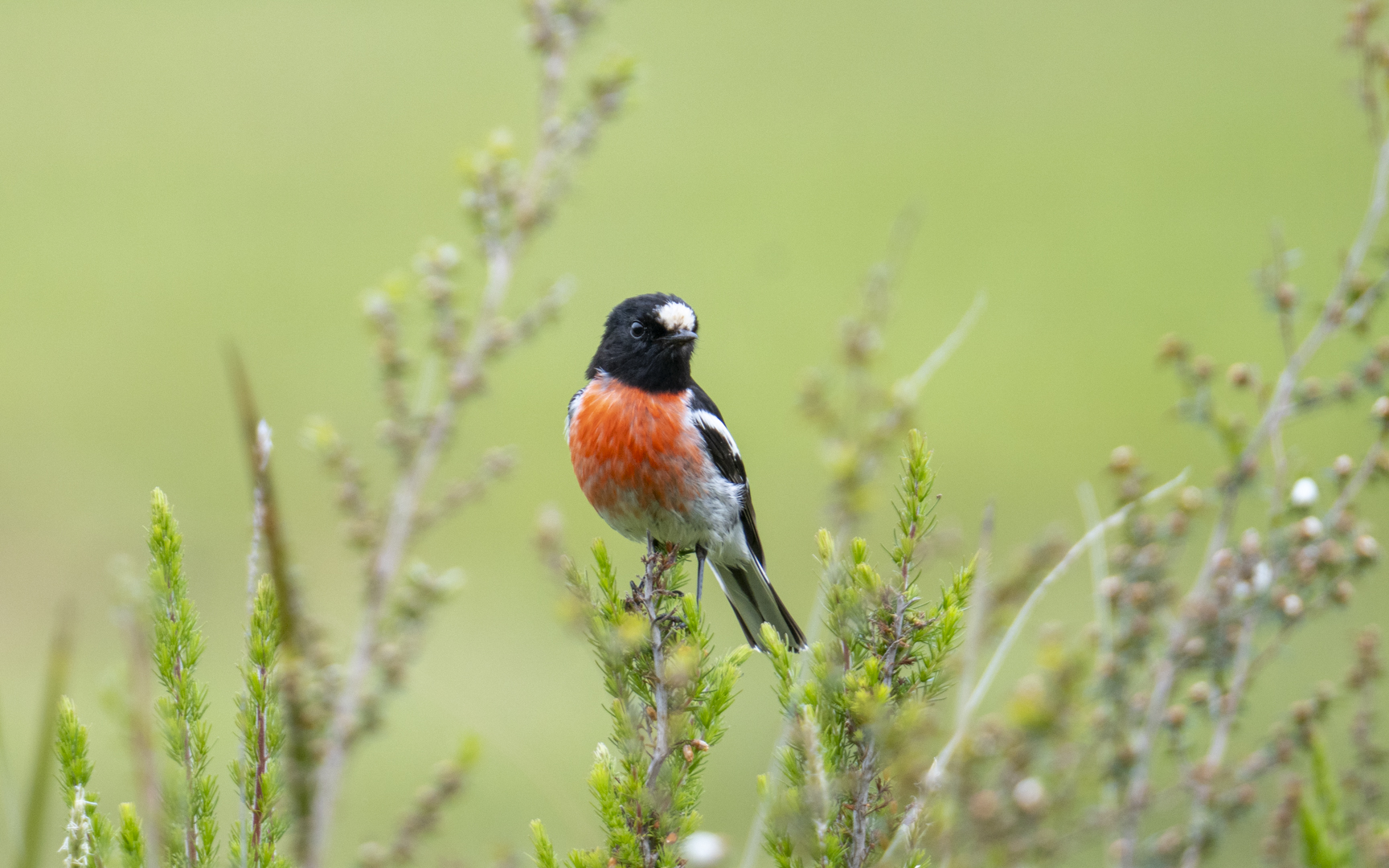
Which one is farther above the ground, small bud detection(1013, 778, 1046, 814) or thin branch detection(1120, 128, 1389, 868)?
thin branch detection(1120, 128, 1389, 868)

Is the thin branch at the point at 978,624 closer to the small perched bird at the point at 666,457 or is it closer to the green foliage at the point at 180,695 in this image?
the green foliage at the point at 180,695

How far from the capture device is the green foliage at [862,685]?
1691mm

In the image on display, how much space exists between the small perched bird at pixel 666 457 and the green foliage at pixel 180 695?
67.4 inches

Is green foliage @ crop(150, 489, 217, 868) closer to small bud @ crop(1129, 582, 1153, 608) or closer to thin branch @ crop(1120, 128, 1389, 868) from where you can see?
Result: thin branch @ crop(1120, 128, 1389, 868)

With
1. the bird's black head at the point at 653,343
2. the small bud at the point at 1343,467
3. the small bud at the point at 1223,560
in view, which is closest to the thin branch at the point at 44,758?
the small bud at the point at 1223,560

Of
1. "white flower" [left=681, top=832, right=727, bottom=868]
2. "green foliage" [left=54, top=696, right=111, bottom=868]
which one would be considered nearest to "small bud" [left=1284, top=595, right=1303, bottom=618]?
"white flower" [left=681, top=832, right=727, bottom=868]

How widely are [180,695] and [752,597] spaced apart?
2278 mm

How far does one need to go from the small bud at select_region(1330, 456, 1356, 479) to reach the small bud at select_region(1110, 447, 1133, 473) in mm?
382

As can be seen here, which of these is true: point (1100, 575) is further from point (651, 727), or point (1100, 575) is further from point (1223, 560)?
point (651, 727)

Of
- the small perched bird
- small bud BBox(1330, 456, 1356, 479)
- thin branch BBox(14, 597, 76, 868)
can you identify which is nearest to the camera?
thin branch BBox(14, 597, 76, 868)

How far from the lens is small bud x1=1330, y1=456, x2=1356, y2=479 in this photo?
7.53 feet

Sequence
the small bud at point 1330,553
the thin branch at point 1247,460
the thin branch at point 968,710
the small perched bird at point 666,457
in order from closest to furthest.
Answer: the thin branch at point 968,710 < the thin branch at point 1247,460 < the small bud at point 1330,553 < the small perched bird at point 666,457

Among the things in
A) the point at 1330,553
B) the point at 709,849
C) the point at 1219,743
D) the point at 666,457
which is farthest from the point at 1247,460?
the point at 666,457

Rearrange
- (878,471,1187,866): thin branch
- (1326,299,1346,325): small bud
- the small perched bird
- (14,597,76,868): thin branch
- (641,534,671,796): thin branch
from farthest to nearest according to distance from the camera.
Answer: the small perched bird, (1326,299,1346,325): small bud, (641,534,671,796): thin branch, (878,471,1187,866): thin branch, (14,597,76,868): thin branch
